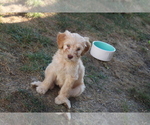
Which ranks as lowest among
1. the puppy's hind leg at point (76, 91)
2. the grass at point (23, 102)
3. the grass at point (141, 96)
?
the grass at point (141, 96)

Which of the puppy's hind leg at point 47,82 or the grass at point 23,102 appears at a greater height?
the puppy's hind leg at point 47,82

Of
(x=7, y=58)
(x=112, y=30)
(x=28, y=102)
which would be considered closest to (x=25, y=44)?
(x=7, y=58)

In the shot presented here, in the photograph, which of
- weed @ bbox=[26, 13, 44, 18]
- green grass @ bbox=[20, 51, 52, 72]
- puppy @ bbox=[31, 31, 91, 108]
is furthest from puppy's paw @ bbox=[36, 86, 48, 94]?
weed @ bbox=[26, 13, 44, 18]

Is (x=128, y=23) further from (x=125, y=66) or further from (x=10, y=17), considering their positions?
(x=10, y=17)

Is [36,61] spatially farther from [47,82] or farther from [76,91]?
[76,91]

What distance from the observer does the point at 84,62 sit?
3838mm

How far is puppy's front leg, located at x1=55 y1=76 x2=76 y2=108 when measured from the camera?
246cm

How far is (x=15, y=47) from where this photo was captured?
3.51m

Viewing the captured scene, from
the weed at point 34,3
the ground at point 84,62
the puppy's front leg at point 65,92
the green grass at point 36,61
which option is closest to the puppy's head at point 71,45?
the puppy's front leg at point 65,92

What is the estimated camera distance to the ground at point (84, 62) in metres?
2.57

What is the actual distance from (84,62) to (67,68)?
145 cm

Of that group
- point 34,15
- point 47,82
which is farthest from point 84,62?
point 34,15

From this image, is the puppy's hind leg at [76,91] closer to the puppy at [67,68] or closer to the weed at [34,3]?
the puppy at [67,68]

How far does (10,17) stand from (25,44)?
3.12 feet
